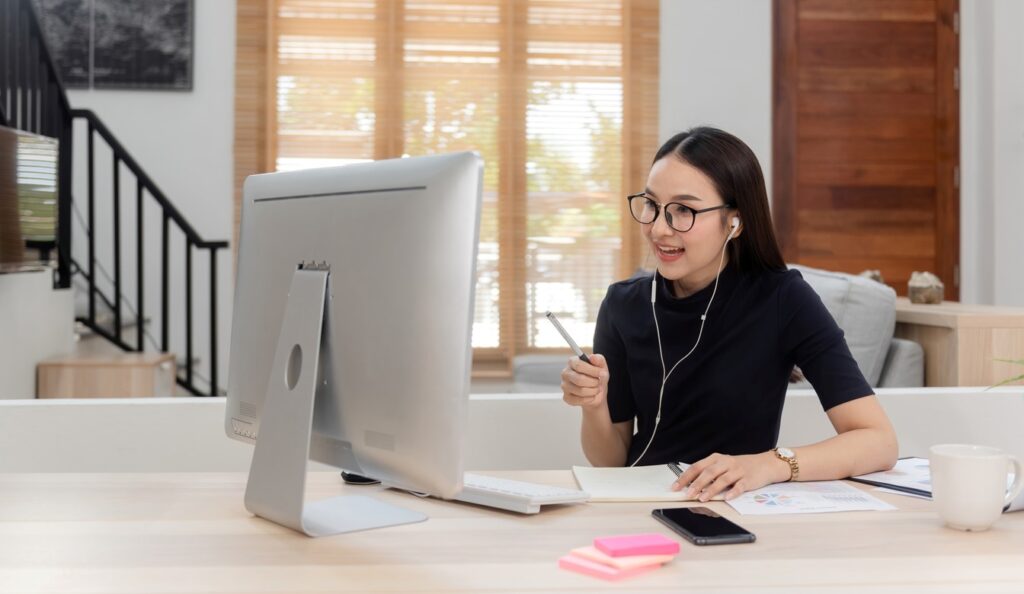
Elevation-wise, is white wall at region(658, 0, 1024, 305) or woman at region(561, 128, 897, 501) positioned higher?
white wall at region(658, 0, 1024, 305)

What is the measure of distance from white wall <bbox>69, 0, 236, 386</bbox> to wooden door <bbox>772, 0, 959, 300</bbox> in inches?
118

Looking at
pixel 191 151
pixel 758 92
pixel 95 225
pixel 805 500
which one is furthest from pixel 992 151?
pixel 95 225

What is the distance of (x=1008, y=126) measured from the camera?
16.4 ft

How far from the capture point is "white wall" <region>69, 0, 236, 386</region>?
488cm

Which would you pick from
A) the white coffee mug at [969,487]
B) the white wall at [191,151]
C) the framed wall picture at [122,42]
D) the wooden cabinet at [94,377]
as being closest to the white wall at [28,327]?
the wooden cabinet at [94,377]

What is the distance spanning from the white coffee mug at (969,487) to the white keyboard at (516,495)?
424mm

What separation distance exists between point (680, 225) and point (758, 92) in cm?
391

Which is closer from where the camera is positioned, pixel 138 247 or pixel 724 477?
pixel 724 477

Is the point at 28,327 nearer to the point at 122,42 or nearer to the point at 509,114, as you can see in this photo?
the point at 122,42

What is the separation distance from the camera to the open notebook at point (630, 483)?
4.03 ft

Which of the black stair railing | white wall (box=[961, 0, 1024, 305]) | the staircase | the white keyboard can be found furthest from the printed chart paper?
white wall (box=[961, 0, 1024, 305])

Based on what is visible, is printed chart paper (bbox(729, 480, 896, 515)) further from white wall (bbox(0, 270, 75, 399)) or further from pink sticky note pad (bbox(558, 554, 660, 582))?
white wall (bbox(0, 270, 75, 399))

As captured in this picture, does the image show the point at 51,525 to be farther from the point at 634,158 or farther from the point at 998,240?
the point at 998,240

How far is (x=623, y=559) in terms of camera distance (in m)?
0.94
